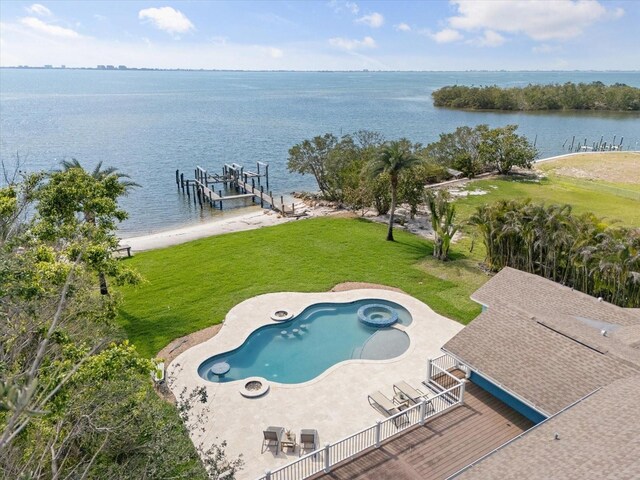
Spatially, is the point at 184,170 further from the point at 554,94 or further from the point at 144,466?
the point at 554,94

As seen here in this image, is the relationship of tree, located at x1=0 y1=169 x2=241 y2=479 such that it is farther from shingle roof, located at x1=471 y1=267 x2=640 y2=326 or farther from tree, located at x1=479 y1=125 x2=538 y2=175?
tree, located at x1=479 y1=125 x2=538 y2=175

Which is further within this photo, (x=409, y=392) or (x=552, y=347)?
(x=409, y=392)

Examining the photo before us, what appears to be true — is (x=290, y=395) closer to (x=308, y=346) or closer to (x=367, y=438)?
(x=308, y=346)

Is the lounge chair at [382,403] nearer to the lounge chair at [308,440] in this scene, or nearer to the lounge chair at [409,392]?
the lounge chair at [409,392]

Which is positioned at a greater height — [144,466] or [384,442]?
[144,466]

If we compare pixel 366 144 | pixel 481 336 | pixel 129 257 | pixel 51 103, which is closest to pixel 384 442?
pixel 481 336

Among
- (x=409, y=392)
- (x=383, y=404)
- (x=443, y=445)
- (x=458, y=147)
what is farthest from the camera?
(x=458, y=147)

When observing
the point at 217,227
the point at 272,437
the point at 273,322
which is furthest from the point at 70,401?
the point at 217,227
